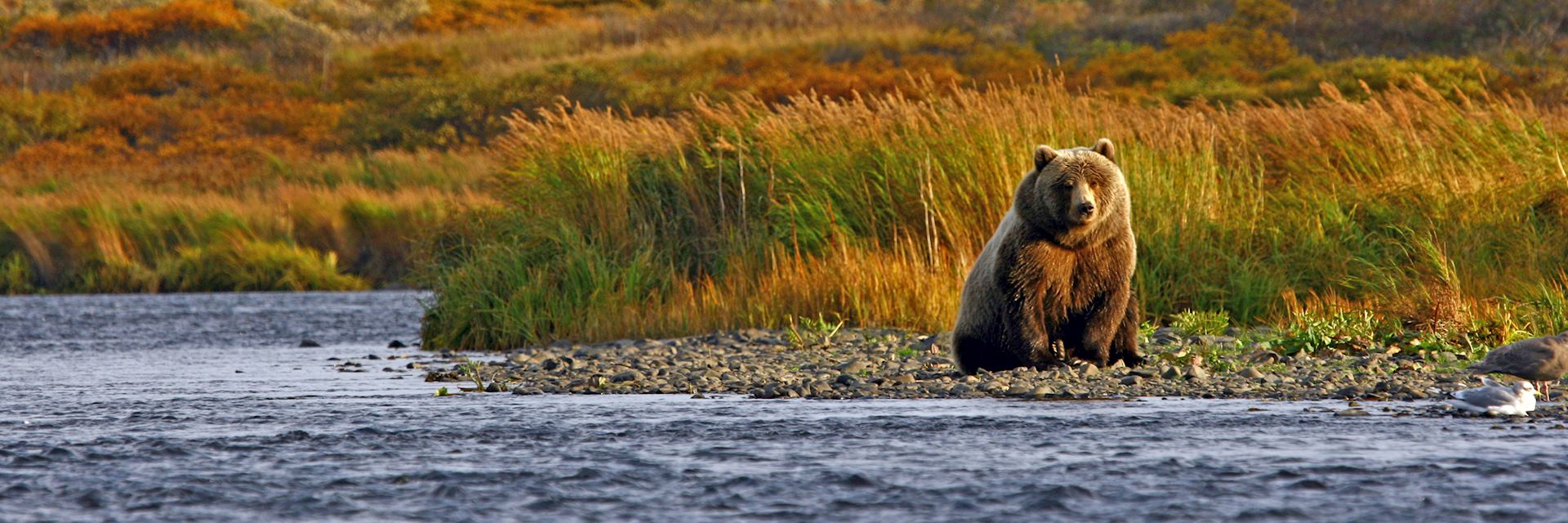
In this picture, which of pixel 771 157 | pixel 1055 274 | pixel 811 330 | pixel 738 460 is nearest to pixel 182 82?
pixel 771 157

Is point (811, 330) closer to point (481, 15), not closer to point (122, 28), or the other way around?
point (122, 28)

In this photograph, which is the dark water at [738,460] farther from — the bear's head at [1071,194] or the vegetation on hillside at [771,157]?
the vegetation on hillside at [771,157]

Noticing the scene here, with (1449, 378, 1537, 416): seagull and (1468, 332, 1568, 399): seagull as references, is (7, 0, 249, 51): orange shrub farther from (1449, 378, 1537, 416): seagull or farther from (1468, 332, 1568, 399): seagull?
(1449, 378, 1537, 416): seagull

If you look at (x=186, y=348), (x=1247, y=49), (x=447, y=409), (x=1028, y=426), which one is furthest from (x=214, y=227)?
(x=1247, y=49)

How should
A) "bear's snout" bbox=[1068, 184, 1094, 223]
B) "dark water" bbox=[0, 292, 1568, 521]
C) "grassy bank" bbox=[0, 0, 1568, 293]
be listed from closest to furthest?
"dark water" bbox=[0, 292, 1568, 521] → "bear's snout" bbox=[1068, 184, 1094, 223] → "grassy bank" bbox=[0, 0, 1568, 293]

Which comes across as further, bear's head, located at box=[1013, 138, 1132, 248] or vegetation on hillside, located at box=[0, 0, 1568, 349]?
vegetation on hillside, located at box=[0, 0, 1568, 349]

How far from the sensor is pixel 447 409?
794 cm

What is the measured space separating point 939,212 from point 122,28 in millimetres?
43713

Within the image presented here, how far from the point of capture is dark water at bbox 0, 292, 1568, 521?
519 cm

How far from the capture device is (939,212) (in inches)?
473

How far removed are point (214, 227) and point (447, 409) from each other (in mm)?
16475

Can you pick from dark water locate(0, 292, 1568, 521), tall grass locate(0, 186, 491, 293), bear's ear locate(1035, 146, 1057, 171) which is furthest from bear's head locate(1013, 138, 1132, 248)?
tall grass locate(0, 186, 491, 293)

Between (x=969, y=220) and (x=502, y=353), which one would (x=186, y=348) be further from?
(x=969, y=220)

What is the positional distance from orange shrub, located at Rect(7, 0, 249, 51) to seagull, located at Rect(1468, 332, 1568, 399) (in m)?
48.2
